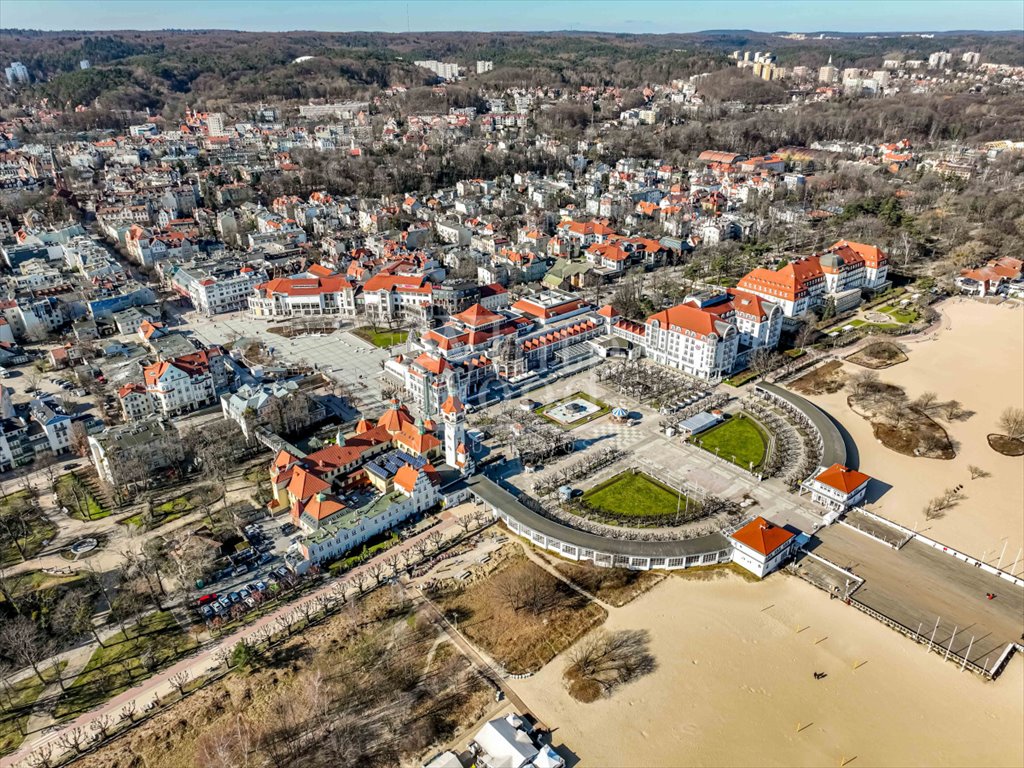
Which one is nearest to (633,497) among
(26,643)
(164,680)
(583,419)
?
(583,419)

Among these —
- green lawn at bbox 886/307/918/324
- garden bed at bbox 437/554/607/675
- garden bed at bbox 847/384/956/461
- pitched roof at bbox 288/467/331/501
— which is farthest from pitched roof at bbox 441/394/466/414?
green lawn at bbox 886/307/918/324

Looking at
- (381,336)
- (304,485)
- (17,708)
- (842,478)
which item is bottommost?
(17,708)

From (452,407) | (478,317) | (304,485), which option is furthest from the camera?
(478,317)

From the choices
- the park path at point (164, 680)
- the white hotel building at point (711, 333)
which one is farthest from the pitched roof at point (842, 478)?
the park path at point (164, 680)

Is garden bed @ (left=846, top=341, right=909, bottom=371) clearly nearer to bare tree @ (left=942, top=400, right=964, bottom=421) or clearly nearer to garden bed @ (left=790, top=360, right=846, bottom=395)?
garden bed @ (left=790, top=360, right=846, bottom=395)

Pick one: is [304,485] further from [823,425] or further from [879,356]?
[879,356]

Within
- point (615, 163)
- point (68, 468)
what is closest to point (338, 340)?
point (68, 468)

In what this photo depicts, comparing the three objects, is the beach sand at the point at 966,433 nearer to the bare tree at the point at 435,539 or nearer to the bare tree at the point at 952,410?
the bare tree at the point at 952,410
